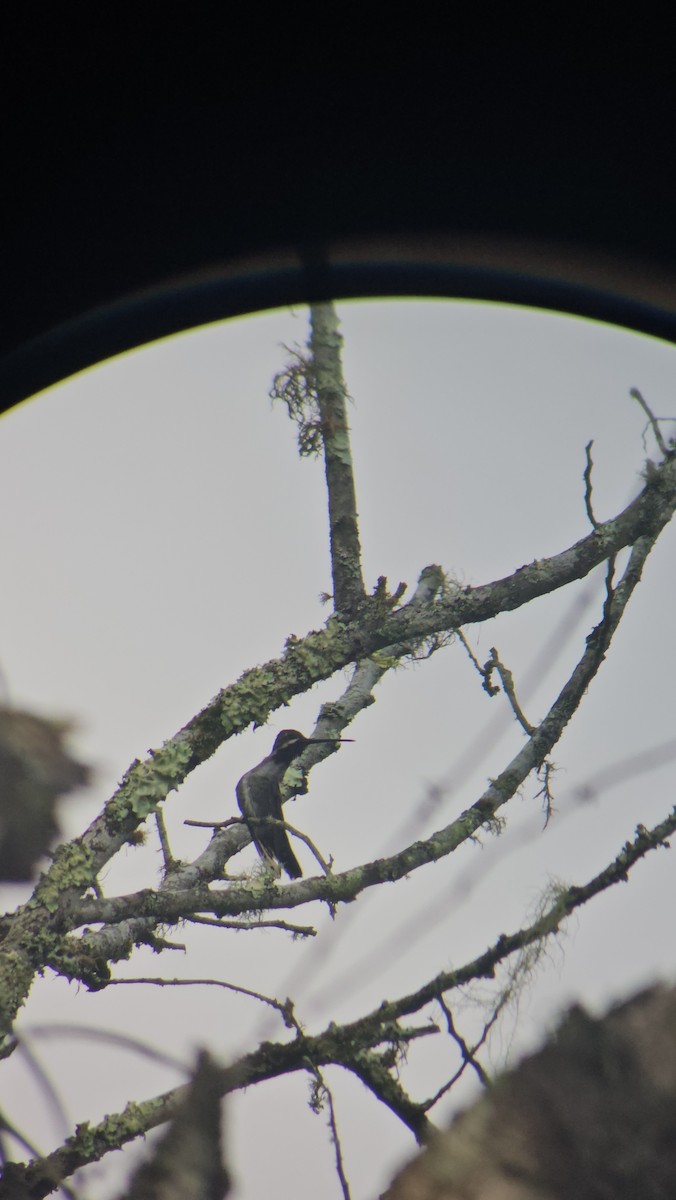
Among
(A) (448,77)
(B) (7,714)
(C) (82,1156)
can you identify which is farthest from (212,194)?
(C) (82,1156)

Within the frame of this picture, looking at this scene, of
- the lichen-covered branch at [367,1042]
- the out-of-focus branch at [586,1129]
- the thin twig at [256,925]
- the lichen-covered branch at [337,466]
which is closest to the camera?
the out-of-focus branch at [586,1129]

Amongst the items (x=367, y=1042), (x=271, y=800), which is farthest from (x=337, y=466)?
(x=367, y=1042)

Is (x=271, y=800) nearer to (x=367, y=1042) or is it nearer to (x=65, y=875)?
(x=65, y=875)

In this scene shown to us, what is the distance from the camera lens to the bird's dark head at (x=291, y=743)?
198 centimetres

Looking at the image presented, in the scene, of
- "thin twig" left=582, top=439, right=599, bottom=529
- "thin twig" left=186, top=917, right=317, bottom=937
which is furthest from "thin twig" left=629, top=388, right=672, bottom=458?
"thin twig" left=186, top=917, right=317, bottom=937

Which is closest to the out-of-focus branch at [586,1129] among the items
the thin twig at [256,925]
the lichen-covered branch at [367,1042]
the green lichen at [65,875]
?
the lichen-covered branch at [367,1042]

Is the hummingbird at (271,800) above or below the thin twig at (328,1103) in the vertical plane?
above

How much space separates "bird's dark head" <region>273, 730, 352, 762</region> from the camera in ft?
6.48

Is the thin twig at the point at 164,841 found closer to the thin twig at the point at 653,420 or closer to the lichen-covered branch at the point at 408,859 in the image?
the lichen-covered branch at the point at 408,859

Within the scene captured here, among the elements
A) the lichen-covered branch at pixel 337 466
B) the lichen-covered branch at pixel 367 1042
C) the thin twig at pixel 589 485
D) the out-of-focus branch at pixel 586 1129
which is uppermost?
the lichen-covered branch at pixel 337 466

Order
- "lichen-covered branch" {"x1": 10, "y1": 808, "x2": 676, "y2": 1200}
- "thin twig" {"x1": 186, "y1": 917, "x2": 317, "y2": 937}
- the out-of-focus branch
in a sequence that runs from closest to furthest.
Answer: the out-of-focus branch < "lichen-covered branch" {"x1": 10, "y1": 808, "x2": 676, "y2": 1200} < "thin twig" {"x1": 186, "y1": 917, "x2": 317, "y2": 937}

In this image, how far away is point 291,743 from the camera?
202 centimetres

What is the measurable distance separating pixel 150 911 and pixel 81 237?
4.62ft

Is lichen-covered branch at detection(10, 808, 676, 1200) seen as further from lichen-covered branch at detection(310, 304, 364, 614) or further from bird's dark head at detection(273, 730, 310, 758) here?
lichen-covered branch at detection(310, 304, 364, 614)
